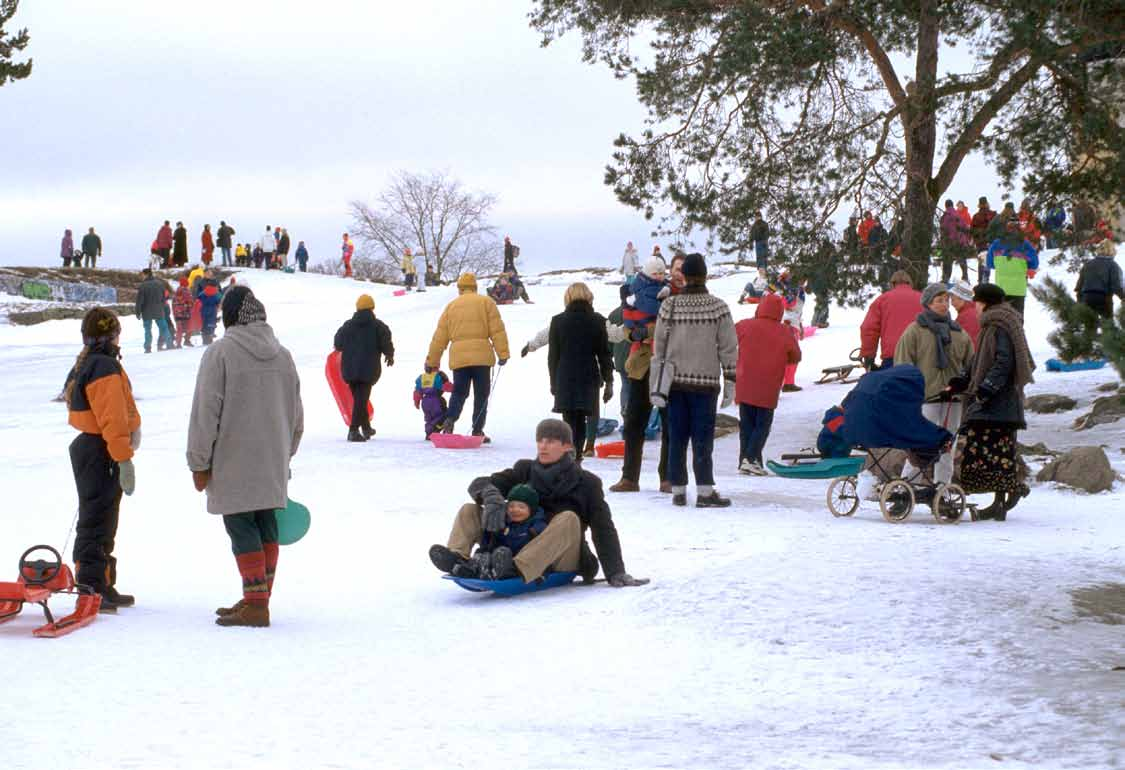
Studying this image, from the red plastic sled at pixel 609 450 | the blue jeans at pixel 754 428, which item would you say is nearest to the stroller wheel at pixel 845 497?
the blue jeans at pixel 754 428

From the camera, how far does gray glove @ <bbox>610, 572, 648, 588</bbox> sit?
8.38 m

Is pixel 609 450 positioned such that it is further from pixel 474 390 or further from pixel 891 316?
pixel 891 316

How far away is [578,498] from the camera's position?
8469mm

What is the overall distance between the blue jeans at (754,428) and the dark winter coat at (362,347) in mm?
4367

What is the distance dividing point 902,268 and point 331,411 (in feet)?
27.4

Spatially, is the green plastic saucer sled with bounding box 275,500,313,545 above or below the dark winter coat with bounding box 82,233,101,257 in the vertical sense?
below

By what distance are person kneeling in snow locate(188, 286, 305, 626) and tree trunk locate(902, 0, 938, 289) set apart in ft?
33.9

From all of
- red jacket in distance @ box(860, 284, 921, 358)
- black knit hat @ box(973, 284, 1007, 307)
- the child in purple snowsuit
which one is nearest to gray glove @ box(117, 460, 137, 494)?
black knit hat @ box(973, 284, 1007, 307)

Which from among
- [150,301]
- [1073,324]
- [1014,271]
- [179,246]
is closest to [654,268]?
[1073,324]

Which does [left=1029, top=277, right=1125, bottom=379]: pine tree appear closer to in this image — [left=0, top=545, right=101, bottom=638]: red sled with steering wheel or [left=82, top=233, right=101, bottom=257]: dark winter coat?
[left=0, top=545, right=101, bottom=638]: red sled with steering wheel

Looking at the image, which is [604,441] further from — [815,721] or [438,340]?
[815,721]

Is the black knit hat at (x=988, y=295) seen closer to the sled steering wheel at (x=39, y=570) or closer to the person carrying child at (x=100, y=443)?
the person carrying child at (x=100, y=443)

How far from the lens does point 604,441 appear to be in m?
18.2

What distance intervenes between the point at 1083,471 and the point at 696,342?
400 centimetres
